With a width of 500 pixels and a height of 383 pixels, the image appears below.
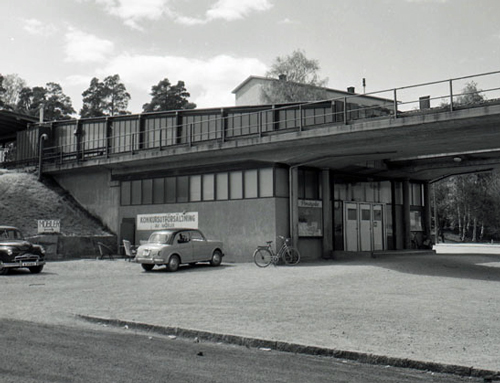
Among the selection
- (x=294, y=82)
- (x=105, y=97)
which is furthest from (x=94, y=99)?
(x=294, y=82)

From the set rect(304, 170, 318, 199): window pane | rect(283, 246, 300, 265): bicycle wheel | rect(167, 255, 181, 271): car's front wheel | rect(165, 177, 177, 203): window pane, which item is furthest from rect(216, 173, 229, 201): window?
rect(167, 255, 181, 271): car's front wheel

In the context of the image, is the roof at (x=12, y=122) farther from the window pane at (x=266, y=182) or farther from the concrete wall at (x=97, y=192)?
the window pane at (x=266, y=182)

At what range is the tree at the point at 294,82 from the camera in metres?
51.7

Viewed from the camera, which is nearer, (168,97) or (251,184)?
(251,184)

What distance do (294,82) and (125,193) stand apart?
26961 millimetres

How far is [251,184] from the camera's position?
2406 cm

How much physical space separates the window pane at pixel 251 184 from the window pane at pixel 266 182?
31cm

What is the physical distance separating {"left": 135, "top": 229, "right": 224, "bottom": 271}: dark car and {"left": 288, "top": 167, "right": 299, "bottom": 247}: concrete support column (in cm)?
378

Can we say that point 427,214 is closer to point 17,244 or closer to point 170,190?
point 170,190

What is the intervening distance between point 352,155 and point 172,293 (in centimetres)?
1132

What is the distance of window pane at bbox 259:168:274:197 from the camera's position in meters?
23.3

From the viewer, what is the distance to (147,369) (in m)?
6.25

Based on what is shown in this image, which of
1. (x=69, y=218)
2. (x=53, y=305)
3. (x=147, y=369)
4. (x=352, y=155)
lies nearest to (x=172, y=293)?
(x=53, y=305)

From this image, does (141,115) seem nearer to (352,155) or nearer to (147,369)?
(352,155)
